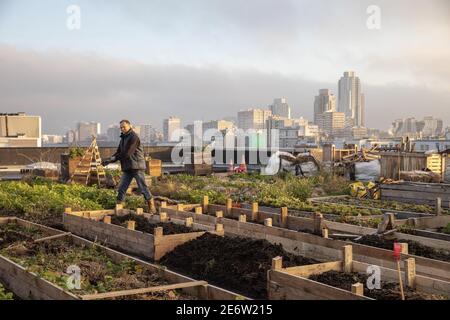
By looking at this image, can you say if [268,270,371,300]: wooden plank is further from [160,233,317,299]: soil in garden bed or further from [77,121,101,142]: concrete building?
[77,121,101,142]: concrete building

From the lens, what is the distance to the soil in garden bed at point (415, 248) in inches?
279

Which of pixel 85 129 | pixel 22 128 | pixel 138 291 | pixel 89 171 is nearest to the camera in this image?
pixel 138 291

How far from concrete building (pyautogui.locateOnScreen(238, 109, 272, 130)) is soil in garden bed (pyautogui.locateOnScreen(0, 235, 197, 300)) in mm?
68587

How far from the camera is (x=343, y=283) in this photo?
5.66 metres

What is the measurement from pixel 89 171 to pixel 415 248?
12314 mm

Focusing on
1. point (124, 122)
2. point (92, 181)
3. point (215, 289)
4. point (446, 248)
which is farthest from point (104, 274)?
point (92, 181)

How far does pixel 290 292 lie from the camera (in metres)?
5.17

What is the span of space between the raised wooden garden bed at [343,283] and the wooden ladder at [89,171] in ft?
40.0

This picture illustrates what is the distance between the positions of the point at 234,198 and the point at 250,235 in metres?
5.07

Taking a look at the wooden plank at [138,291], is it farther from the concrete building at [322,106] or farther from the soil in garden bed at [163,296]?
the concrete building at [322,106]

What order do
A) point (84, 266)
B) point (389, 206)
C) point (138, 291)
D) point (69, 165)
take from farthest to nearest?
point (69, 165), point (389, 206), point (84, 266), point (138, 291)

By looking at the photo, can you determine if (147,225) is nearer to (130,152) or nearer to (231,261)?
(130,152)

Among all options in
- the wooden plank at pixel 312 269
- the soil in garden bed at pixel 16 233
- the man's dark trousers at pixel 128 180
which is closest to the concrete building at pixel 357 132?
the man's dark trousers at pixel 128 180

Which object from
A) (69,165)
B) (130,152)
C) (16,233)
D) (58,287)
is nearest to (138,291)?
(58,287)
